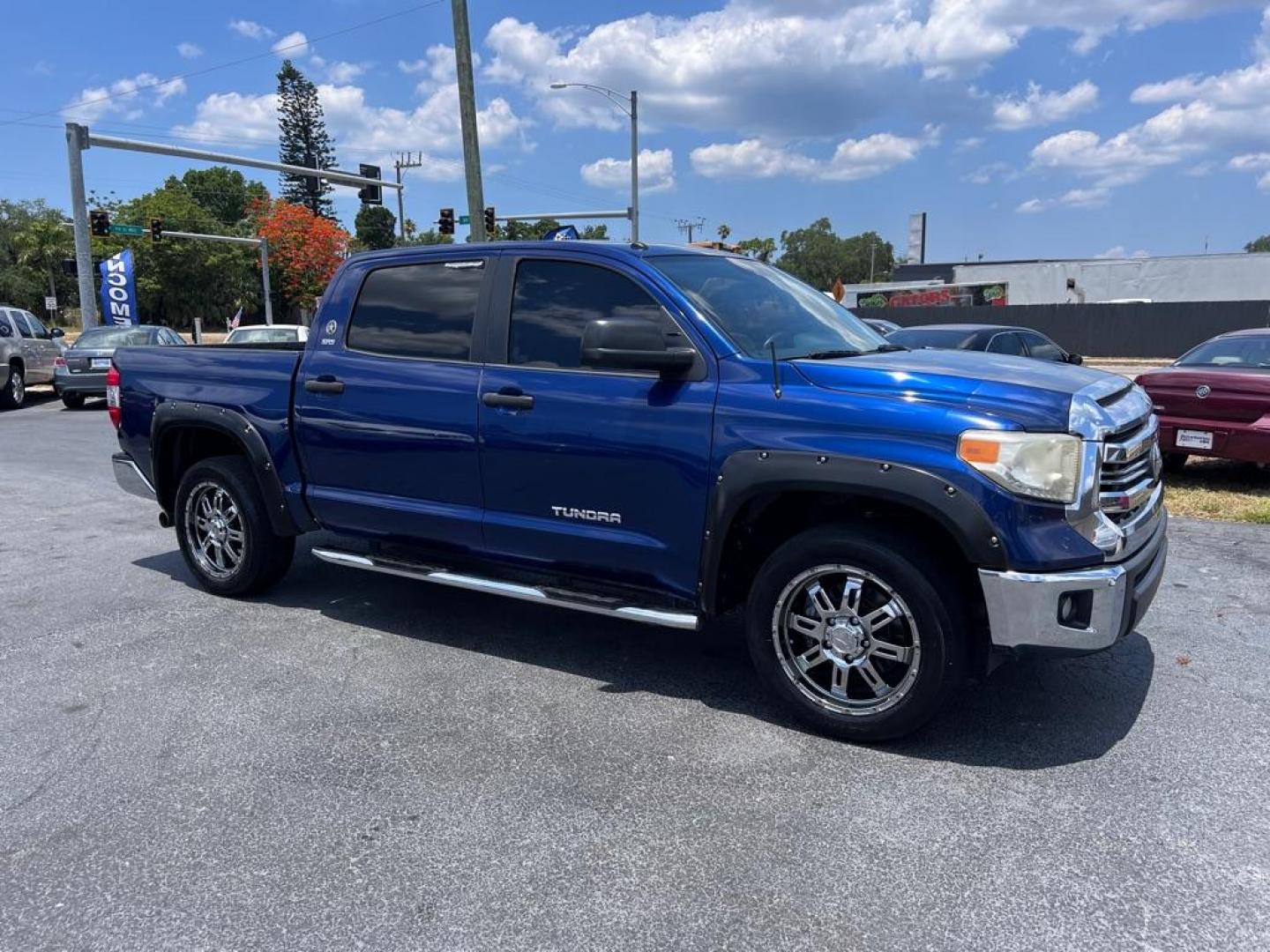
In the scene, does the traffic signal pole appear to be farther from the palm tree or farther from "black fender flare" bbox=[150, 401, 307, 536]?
the palm tree

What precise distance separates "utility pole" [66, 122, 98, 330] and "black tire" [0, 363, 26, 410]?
438cm

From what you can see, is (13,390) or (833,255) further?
(833,255)

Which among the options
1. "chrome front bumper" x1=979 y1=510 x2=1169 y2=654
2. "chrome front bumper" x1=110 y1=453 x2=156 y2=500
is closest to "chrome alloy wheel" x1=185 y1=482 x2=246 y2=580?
"chrome front bumper" x1=110 y1=453 x2=156 y2=500

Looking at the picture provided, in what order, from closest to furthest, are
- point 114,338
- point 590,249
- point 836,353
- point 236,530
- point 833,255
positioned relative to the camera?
point 836,353, point 590,249, point 236,530, point 114,338, point 833,255

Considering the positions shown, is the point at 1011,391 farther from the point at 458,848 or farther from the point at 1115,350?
the point at 1115,350

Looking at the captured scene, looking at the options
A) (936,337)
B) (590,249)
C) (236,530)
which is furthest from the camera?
(936,337)

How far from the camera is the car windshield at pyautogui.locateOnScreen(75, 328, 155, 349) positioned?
733 inches

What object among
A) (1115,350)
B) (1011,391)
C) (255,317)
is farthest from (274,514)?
(255,317)

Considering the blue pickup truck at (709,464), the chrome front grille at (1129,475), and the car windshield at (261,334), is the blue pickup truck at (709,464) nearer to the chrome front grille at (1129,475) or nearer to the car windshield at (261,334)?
the chrome front grille at (1129,475)

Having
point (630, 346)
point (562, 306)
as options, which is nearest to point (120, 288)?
point (562, 306)

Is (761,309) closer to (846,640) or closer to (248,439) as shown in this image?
(846,640)

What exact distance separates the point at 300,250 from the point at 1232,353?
62945 mm

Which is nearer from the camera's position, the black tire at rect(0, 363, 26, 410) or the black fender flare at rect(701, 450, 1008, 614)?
the black fender flare at rect(701, 450, 1008, 614)

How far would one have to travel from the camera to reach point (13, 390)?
18.6 m
